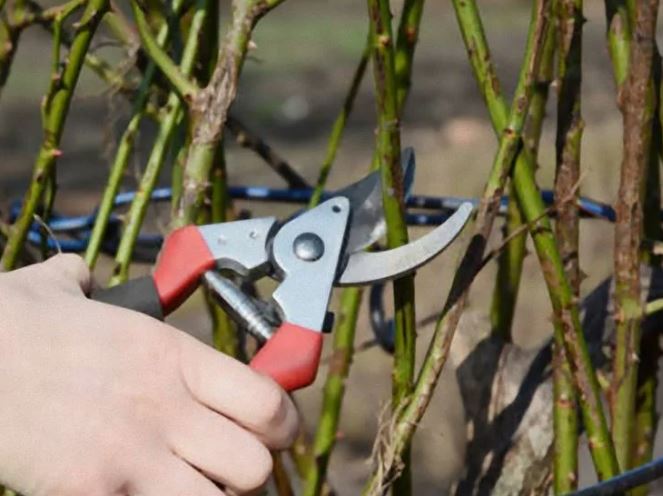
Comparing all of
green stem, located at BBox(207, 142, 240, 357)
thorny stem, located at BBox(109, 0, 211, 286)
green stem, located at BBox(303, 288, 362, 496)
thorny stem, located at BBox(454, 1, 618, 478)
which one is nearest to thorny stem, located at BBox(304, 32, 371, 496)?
green stem, located at BBox(303, 288, 362, 496)

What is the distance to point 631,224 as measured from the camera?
137 cm

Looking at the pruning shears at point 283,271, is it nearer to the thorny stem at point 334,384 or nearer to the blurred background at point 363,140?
the blurred background at point 363,140

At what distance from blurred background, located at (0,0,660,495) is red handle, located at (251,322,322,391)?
10.0 inches

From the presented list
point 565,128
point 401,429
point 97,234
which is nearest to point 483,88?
point 565,128

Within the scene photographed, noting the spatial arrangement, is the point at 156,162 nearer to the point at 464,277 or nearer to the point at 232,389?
the point at 464,277

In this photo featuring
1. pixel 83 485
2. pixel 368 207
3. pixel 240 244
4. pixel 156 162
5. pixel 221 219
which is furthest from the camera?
pixel 221 219

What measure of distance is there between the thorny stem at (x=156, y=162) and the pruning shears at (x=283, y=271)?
0.24 m

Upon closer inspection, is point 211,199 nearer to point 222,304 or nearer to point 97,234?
point 97,234

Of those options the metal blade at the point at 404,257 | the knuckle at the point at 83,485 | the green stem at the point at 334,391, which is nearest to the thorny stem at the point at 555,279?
the metal blade at the point at 404,257

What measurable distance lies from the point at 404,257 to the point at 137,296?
233 millimetres

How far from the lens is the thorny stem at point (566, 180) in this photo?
4.49 feet

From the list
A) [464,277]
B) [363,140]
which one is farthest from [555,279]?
[363,140]

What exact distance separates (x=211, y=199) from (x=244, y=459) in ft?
1.98

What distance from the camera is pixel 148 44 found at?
1.40 metres
